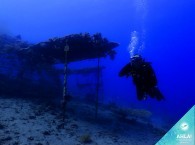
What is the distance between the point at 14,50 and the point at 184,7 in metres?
112

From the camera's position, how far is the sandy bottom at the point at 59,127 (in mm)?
18125

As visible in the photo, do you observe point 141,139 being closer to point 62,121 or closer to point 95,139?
point 95,139

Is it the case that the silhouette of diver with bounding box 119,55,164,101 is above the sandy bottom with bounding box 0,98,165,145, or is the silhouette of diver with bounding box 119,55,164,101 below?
above

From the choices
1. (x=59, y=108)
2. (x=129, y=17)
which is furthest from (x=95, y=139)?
(x=129, y=17)

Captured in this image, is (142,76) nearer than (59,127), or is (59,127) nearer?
(142,76)

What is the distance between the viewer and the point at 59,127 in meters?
20.5

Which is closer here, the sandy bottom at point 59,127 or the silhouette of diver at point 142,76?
the silhouette of diver at point 142,76

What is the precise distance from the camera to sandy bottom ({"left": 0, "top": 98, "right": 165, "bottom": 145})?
18.1 metres

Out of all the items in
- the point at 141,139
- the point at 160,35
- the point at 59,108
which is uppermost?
the point at 160,35

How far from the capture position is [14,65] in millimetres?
31828

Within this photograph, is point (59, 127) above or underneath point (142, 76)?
underneath

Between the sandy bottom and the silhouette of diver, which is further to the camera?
the sandy bottom

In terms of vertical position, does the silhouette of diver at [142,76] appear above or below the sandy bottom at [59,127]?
above

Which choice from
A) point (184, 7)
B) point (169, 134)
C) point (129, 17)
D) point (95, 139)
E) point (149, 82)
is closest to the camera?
point (169, 134)
